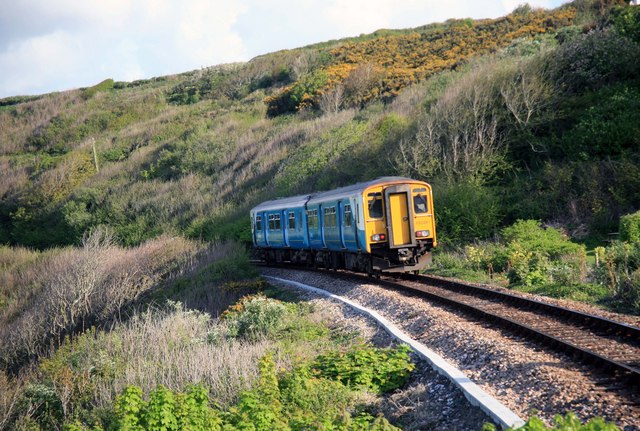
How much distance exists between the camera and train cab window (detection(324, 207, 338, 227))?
20664 mm

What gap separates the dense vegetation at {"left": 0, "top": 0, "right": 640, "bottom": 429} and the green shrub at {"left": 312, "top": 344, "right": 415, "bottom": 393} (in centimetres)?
51

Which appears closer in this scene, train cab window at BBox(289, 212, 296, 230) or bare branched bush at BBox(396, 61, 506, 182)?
train cab window at BBox(289, 212, 296, 230)

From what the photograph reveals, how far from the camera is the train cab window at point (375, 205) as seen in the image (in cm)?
1809

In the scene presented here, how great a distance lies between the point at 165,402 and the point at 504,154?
21233 mm

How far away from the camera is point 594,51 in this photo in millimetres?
29312

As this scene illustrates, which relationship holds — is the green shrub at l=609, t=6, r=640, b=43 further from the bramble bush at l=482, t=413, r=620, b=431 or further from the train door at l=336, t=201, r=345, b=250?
the bramble bush at l=482, t=413, r=620, b=431

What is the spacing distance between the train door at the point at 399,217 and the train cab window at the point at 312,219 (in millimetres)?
4618

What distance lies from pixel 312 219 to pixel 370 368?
14.1m

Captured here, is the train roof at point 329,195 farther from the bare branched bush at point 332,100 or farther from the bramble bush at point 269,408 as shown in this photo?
the bare branched bush at point 332,100

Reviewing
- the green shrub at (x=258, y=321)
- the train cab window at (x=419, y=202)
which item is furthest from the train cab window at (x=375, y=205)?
the green shrub at (x=258, y=321)

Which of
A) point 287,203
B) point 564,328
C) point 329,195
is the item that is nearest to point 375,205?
point 329,195

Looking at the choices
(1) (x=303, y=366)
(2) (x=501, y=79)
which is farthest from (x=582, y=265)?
(2) (x=501, y=79)

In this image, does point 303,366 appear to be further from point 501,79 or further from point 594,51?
point 594,51

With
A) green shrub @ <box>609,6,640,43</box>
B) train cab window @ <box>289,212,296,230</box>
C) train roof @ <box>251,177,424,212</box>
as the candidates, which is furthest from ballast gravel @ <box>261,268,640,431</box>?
green shrub @ <box>609,6,640,43</box>
